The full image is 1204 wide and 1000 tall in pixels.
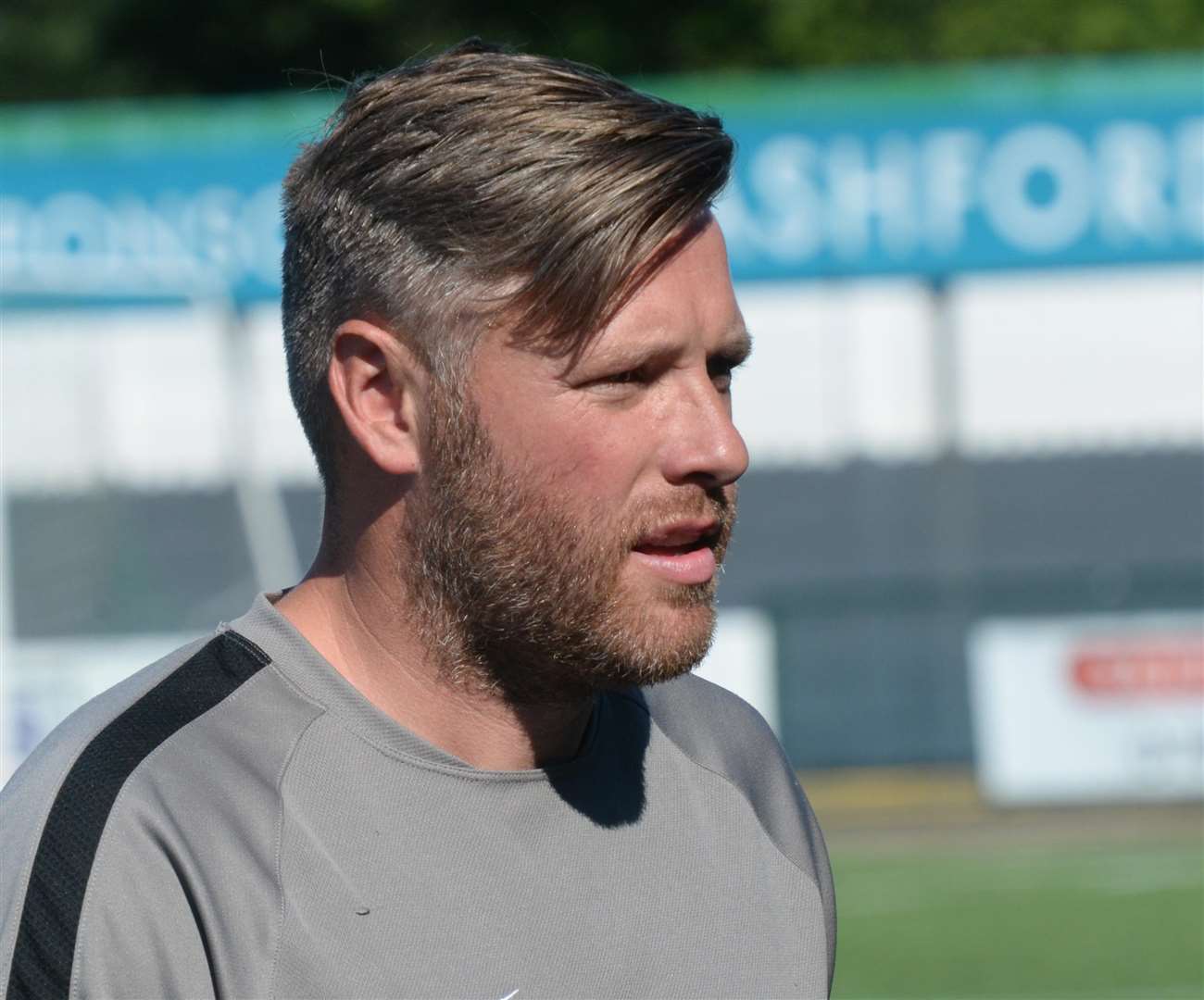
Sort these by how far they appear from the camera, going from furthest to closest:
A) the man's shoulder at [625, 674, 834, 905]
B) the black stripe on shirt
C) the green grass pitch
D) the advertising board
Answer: the advertising board < the green grass pitch < the man's shoulder at [625, 674, 834, 905] < the black stripe on shirt

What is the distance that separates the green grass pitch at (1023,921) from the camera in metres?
8.76

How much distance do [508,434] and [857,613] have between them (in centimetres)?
1292

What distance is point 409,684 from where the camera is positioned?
2102 mm

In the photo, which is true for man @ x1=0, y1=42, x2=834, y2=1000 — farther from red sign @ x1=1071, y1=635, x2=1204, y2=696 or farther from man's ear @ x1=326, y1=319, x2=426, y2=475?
red sign @ x1=1071, y1=635, x2=1204, y2=696

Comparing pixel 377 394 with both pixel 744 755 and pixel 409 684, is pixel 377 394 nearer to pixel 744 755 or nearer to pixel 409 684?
pixel 409 684

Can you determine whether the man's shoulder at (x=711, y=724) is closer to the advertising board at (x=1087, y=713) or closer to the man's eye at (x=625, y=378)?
the man's eye at (x=625, y=378)

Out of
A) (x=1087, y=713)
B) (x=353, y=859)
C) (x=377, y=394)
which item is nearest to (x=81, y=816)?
(x=353, y=859)

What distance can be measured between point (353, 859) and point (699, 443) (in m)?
0.54

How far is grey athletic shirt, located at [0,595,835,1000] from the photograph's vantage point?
1.80 metres

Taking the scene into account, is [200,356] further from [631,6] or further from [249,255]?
[631,6]

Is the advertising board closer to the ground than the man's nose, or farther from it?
closer to the ground

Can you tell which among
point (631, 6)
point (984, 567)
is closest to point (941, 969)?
point (984, 567)

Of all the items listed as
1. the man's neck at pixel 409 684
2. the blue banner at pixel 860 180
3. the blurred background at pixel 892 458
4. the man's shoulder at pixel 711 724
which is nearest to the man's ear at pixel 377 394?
the man's neck at pixel 409 684

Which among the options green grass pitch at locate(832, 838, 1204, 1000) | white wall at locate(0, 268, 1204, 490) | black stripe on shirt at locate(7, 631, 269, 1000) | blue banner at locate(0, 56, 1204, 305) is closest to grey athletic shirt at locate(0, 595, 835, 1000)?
black stripe on shirt at locate(7, 631, 269, 1000)
